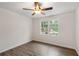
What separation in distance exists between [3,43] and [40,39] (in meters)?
2.77

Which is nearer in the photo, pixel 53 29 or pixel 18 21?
pixel 18 21

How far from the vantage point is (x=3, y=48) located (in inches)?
132

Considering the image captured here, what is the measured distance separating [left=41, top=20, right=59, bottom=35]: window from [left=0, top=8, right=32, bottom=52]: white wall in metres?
1.34

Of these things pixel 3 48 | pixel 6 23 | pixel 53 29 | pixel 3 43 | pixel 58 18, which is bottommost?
pixel 3 48

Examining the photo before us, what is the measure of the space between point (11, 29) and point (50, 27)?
8.12 feet

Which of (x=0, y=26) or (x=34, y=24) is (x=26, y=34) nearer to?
(x=34, y=24)

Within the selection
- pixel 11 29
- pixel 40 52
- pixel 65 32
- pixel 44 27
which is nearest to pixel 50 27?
pixel 44 27

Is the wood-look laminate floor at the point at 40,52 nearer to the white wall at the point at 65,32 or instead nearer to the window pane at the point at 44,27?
the white wall at the point at 65,32

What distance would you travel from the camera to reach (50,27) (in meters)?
5.04

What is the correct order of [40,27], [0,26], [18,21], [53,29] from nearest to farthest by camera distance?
[0,26] < [18,21] < [53,29] < [40,27]

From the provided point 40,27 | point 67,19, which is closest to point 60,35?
point 67,19

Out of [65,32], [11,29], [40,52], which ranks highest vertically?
[11,29]

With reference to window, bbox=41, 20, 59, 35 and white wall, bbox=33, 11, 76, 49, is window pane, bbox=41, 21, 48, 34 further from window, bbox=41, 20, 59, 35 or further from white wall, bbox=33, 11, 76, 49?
white wall, bbox=33, 11, 76, 49

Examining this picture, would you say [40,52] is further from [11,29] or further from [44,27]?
[44,27]
